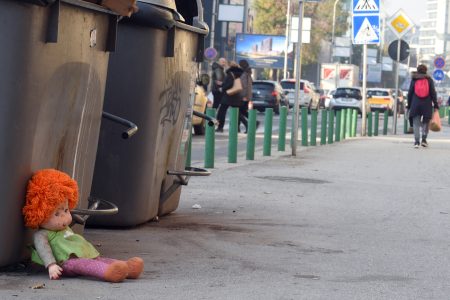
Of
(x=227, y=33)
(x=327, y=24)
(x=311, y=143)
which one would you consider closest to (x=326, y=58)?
(x=327, y=24)

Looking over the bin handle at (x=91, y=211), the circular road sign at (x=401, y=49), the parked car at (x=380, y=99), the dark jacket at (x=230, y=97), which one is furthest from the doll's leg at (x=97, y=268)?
the parked car at (x=380, y=99)

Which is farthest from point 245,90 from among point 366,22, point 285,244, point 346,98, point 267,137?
point 346,98

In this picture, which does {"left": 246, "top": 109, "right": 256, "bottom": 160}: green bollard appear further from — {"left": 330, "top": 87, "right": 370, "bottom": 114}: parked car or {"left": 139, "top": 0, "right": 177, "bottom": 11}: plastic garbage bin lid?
{"left": 330, "top": 87, "right": 370, "bottom": 114}: parked car

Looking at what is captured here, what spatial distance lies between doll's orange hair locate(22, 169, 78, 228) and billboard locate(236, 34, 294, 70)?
91.4 metres

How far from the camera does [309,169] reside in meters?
17.9

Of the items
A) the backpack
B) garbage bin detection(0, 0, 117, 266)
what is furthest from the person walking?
garbage bin detection(0, 0, 117, 266)

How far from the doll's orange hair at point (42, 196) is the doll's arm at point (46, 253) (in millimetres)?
61

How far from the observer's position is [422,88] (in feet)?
82.0

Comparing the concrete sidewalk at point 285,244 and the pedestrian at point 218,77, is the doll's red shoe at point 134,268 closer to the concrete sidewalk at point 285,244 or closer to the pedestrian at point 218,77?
the concrete sidewalk at point 285,244

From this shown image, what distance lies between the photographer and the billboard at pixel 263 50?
333ft

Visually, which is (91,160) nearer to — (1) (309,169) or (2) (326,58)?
(1) (309,169)

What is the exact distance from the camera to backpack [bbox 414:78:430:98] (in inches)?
979

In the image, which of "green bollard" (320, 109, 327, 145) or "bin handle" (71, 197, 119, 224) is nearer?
"bin handle" (71, 197, 119, 224)

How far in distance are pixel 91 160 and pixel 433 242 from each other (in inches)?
112
